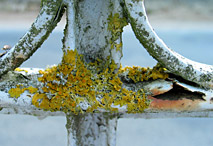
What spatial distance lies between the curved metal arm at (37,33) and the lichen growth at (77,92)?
0.07 m

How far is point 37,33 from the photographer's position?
924mm

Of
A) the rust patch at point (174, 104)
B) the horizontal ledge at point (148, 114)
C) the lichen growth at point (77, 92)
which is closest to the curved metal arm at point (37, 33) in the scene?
the lichen growth at point (77, 92)

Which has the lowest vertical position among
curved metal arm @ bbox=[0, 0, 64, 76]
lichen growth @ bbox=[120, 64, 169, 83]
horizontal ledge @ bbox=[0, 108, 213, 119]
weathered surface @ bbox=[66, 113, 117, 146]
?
weathered surface @ bbox=[66, 113, 117, 146]

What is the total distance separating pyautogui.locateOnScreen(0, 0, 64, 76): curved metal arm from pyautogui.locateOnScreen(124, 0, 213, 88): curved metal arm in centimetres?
18

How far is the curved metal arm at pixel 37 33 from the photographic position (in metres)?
0.91

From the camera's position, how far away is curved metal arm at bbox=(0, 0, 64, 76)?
0.91m

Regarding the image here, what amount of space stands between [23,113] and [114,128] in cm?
27

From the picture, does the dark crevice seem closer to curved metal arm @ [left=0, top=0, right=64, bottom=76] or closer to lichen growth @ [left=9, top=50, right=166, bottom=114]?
lichen growth @ [left=9, top=50, right=166, bottom=114]

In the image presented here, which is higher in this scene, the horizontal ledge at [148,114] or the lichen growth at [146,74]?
the lichen growth at [146,74]

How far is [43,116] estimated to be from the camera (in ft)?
3.84

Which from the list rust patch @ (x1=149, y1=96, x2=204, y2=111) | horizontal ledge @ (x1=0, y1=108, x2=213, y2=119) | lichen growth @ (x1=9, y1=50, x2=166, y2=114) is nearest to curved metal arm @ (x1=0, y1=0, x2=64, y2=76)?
lichen growth @ (x1=9, y1=50, x2=166, y2=114)

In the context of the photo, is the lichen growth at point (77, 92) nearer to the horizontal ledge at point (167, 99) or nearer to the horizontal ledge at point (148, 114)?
the horizontal ledge at point (167, 99)

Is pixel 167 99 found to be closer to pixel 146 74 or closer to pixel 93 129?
pixel 146 74

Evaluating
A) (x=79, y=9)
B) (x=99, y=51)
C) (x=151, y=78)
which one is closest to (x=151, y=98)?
(x=151, y=78)
